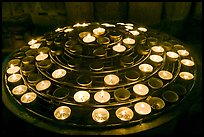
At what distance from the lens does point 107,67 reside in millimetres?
3512

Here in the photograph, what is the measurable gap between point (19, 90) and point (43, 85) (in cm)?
38

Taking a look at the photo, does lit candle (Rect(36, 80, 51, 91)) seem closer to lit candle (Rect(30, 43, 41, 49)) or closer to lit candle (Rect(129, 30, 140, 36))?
lit candle (Rect(30, 43, 41, 49))

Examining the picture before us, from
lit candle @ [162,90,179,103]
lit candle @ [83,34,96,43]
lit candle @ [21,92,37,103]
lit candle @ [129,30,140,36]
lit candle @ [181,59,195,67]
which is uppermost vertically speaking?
lit candle @ [83,34,96,43]

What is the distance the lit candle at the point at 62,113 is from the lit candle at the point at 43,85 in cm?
42

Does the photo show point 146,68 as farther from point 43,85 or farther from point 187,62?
point 43,85

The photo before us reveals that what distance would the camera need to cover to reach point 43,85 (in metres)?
3.33

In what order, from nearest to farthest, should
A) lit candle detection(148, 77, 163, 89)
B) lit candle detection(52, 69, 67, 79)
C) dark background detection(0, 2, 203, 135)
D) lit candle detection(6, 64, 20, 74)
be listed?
1. lit candle detection(148, 77, 163, 89)
2. lit candle detection(52, 69, 67, 79)
3. lit candle detection(6, 64, 20, 74)
4. dark background detection(0, 2, 203, 135)

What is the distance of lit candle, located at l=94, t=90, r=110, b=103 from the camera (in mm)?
3049

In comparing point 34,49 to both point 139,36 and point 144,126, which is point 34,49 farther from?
point 144,126

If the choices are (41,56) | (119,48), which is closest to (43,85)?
(41,56)

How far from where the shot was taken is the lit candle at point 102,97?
3.05 m

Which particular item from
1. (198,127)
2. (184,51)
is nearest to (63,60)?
(184,51)

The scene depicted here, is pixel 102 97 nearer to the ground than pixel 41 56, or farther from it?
nearer to the ground

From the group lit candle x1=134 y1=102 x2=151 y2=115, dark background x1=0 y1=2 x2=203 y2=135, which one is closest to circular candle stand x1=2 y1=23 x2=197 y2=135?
lit candle x1=134 y1=102 x2=151 y2=115
